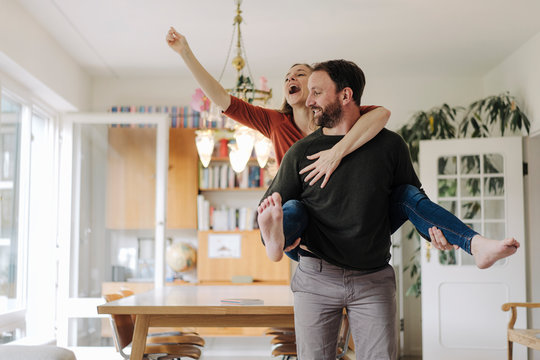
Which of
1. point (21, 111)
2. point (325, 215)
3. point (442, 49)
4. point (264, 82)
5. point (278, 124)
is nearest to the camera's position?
point (325, 215)

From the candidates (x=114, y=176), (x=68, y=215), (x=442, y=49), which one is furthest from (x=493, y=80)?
(x=68, y=215)

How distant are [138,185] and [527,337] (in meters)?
3.43

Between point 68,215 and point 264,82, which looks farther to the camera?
point 68,215

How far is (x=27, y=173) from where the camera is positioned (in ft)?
15.3

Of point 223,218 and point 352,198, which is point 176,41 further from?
point 223,218

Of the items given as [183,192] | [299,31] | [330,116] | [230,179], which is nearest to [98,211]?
[183,192]

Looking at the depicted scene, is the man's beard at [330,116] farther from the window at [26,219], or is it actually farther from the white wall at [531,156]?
the white wall at [531,156]

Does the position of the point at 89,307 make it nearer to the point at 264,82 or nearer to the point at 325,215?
the point at 264,82

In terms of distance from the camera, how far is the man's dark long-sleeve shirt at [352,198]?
1.71 meters

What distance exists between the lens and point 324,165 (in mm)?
1699

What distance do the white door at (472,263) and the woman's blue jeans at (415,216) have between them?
10.5 ft

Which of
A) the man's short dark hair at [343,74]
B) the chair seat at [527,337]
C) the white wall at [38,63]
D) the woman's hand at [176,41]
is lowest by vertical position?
the chair seat at [527,337]

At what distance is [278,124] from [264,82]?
5.23 feet

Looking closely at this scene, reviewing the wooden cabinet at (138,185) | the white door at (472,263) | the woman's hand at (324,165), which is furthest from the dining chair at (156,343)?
the white door at (472,263)
